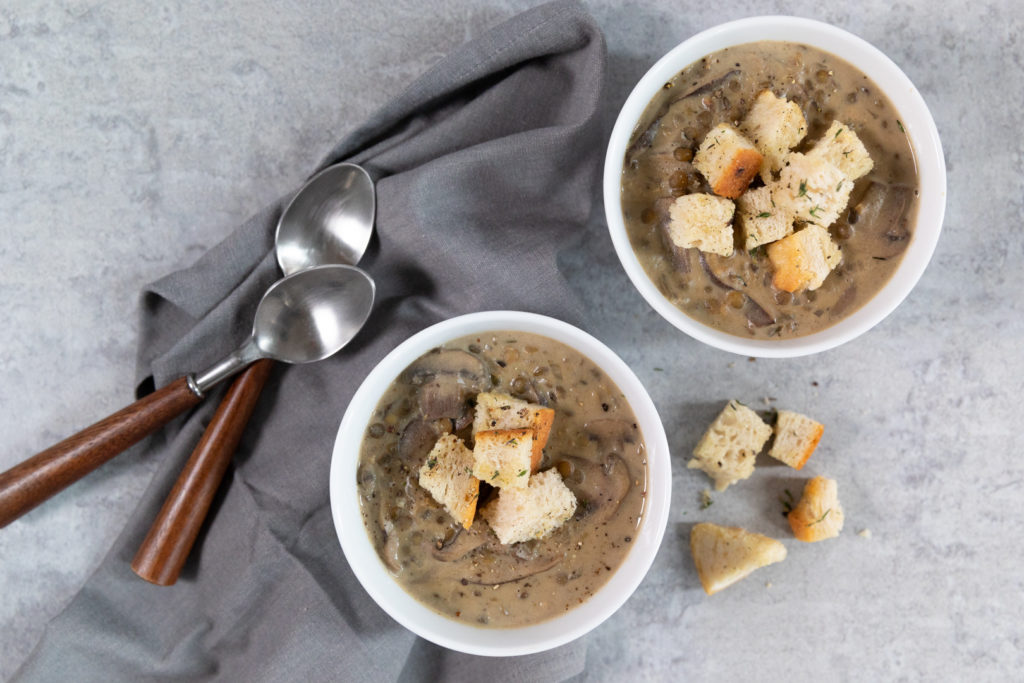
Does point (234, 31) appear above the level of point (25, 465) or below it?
above

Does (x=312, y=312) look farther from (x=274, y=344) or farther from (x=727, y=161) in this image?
(x=727, y=161)

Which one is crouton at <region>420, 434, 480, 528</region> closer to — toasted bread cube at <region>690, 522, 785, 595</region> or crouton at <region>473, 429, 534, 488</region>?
crouton at <region>473, 429, 534, 488</region>

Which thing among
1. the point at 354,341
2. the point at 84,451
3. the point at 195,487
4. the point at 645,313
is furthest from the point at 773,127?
the point at 84,451

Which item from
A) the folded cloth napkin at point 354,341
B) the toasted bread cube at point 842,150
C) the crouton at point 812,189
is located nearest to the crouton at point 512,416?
the folded cloth napkin at point 354,341

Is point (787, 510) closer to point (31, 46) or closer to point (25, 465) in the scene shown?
point (25, 465)

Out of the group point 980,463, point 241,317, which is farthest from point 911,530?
point 241,317

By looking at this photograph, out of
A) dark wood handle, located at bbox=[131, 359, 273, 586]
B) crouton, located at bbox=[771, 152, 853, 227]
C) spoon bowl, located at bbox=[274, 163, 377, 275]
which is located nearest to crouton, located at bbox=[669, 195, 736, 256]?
crouton, located at bbox=[771, 152, 853, 227]

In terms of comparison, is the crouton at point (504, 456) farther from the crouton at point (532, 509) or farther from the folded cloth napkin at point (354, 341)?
the folded cloth napkin at point (354, 341)

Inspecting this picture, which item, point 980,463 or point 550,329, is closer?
point 550,329
